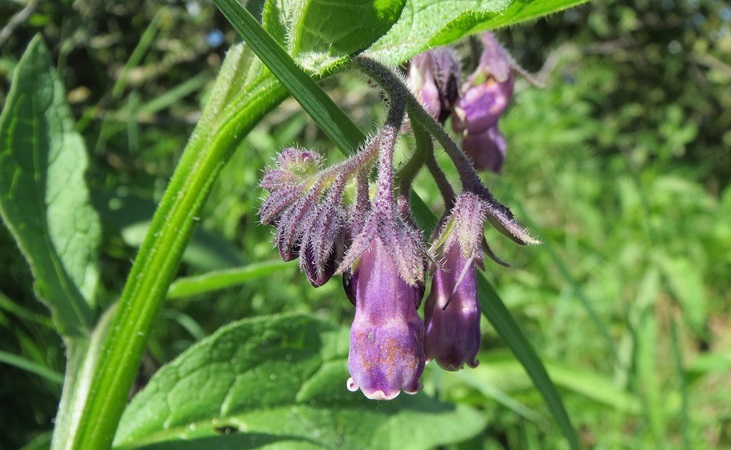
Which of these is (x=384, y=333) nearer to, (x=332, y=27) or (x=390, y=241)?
(x=390, y=241)

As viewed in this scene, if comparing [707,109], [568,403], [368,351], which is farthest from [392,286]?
[707,109]

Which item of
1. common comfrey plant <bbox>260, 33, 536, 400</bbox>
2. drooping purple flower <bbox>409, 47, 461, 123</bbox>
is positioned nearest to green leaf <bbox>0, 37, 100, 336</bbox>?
common comfrey plant <bbox>260, 33, 536, 400</bbox>

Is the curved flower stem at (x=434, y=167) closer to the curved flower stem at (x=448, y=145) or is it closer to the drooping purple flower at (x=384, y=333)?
the curved flower stem at (x=448, y=145)

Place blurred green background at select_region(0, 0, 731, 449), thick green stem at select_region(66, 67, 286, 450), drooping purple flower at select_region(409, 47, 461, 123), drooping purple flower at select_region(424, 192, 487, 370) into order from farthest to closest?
1. blurred green background at select_region(0, 0, 731, 449)
2. drooping purple flower at select_region(409, 47, 461, 123)
3. thick green stem at select_region(66, 67, 286, 450)
4. drooping purple flower at select_region(424, 192, 487, 370)

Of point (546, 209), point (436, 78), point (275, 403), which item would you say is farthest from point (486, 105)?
point (546, 209)

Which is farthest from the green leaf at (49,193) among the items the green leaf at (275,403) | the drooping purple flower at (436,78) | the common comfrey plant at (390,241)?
the drooping purple flower at (436,78)

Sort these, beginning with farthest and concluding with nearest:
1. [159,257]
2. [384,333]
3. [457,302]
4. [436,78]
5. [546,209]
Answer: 1. [546,209]
2. [436,78]
3. [159,257]
4. [457,302]
5. [384,333]

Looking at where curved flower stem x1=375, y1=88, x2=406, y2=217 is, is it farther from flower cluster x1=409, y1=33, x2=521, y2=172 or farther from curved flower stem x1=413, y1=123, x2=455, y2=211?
flower cluster x1=409, y1=33, x2=521, y2=172
